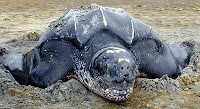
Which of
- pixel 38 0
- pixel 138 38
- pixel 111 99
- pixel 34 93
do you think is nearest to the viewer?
pixel 111 99

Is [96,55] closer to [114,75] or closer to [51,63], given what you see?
[114,75]

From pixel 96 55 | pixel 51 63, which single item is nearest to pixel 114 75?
pixel 96 55

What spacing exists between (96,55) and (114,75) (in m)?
0.28

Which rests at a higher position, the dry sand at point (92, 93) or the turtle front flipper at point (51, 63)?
the turtle front flipper at point (51, 63)

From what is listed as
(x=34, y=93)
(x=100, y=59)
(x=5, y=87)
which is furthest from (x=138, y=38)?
(x=5, y=87)

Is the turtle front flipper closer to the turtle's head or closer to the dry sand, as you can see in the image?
the dry sand

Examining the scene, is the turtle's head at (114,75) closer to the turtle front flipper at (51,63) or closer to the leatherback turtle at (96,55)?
the leatherback turtle at (96,55)

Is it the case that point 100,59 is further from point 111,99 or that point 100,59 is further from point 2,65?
point 2,65

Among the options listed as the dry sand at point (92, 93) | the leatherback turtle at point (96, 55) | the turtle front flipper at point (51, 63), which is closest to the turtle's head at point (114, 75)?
the leatherback turtle at point (96, 55)

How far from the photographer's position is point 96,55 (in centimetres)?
200

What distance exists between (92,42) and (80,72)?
0.28 m

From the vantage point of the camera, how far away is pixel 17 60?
2551 mm

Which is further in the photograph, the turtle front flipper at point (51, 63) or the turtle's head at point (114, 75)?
the turtle front flipper at point (51, 63)

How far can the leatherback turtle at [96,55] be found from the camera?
1.88 m
